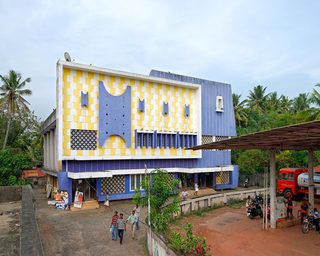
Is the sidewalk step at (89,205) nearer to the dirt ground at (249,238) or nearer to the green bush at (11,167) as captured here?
the dirt ground at (249,238)

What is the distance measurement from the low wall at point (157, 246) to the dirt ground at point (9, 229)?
212 inches

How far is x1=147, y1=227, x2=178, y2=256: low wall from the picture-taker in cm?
948

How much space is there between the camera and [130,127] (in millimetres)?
24609

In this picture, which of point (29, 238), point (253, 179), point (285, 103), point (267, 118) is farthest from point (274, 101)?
point (29, 238)

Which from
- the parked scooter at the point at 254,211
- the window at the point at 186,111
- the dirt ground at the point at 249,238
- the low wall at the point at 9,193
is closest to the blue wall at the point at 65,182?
the low wall at the point at 9,193

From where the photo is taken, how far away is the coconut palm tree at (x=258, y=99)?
51.0 meters

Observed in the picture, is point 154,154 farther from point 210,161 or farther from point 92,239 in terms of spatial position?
point 92,239

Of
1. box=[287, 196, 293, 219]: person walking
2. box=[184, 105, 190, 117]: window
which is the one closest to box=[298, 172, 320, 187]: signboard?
box=[287, 196, 293, 219]: person walking

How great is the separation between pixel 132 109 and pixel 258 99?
3377 cm

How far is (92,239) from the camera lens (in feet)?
47.1

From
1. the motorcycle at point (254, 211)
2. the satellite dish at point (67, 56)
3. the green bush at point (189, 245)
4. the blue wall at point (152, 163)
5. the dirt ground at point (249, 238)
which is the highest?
the satellite dish at point (67, 56)

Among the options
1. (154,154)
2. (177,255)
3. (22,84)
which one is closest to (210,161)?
(154,154)

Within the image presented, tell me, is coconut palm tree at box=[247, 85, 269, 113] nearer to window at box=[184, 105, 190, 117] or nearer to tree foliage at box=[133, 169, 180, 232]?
window at box=[184, 105, 190, 117]

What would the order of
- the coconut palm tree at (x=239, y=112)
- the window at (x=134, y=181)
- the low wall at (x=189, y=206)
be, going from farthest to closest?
the coconut palm tree at (x=239, y=112) → the window at (x=134, y=181) → the low wall at (x=189, y=206)
